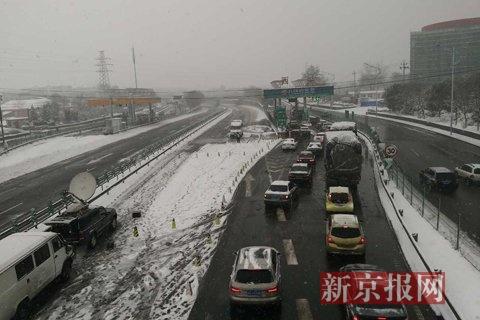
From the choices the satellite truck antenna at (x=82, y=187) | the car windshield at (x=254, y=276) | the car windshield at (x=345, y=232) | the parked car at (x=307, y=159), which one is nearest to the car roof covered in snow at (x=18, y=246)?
the car windshield at (x=254, y=276)

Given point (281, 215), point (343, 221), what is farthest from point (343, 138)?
Answer: point (343, 221)

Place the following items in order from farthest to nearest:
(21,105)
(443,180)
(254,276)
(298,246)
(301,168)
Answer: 1. (21,105)
2. (301,168)
3. (443,180)
4. (298,246)
5. (254,276)

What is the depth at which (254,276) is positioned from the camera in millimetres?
13445

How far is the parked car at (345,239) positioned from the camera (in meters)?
17.2

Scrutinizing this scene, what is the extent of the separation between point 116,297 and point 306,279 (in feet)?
24.0

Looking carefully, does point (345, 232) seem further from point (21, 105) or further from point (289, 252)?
point (21, 105)

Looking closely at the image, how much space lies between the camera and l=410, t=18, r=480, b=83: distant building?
17662 centimetres

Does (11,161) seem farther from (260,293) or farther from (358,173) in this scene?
(260,293)

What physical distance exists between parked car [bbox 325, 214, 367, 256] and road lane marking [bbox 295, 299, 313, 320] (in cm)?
385

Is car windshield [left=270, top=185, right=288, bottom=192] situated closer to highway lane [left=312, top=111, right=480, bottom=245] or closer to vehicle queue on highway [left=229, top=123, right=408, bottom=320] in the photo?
vehicle queue on highway [left=229, top=123, right=408, bottom=320]

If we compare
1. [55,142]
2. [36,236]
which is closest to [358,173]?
[36,236]

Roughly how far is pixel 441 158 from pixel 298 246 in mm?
28337

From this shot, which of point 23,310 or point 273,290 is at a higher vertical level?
point 273,290

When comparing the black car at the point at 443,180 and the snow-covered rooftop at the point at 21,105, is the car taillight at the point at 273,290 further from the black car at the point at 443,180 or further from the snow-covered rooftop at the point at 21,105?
the snow-covered rooftop at the point at 21,105
